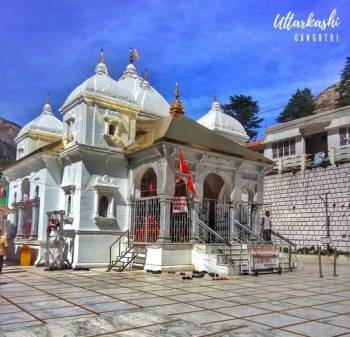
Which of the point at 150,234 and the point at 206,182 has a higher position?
the point at 206,182

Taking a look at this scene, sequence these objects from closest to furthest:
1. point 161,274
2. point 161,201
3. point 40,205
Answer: point 161,274 < point 161,201 < point 40,205

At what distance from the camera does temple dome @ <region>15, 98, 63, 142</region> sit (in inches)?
934

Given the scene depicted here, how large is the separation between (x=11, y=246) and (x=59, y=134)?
22.2 ft

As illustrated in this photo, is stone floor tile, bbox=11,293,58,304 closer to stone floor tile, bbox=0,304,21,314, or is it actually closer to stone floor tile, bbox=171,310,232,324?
stone floor tile, bbox=0,304,21,314

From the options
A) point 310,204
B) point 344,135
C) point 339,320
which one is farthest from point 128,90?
point 344,135

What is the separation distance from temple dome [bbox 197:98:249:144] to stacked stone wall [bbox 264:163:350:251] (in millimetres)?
5603

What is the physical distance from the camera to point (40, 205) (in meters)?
18.3

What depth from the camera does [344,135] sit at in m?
29.7

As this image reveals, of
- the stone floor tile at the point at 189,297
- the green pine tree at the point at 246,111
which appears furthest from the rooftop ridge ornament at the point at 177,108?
the green pine tree at the point at 246,111

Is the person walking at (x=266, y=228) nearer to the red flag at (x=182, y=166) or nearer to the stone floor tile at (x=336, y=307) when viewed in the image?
the red flag at (x=182, y=166)

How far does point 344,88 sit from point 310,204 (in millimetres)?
33923

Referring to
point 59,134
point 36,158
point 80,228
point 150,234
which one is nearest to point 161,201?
point 150,234

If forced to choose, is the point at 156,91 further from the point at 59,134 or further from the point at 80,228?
the point at 80,228

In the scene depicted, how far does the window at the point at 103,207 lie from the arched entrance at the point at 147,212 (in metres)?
1.25
